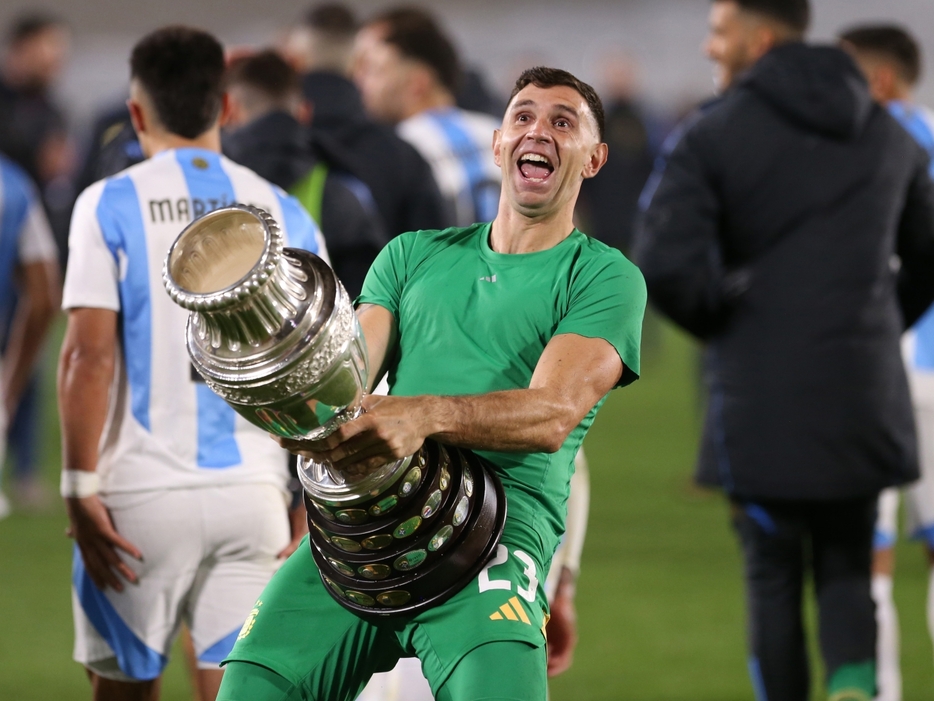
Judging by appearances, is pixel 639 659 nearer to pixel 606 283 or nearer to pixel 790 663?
pixel 790 663

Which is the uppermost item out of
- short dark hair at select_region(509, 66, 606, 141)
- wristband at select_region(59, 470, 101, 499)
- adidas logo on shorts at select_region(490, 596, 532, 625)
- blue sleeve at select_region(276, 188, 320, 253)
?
short dark hair at select_region(509, 66, 606, 141)

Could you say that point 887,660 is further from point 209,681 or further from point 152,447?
point 152,447

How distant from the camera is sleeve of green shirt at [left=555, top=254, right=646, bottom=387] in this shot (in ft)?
8.39

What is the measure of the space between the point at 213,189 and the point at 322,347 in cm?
142

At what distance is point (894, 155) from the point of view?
4.22 m

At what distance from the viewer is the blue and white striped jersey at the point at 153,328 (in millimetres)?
3320

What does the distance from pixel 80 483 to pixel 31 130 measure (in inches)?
298

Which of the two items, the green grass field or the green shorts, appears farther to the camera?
the green grass field

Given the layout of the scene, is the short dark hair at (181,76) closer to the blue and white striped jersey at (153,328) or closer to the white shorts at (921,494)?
the blue and white striped jersey at (153,328)

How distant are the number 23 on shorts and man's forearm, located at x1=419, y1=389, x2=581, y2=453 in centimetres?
22

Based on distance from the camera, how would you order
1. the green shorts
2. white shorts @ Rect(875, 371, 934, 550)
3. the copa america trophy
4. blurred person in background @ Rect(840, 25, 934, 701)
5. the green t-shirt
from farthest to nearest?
white shorts @ Rect(875, 371, 934, 550) → blurred person in background @ Rect(840, 25, 934, 701) → the green t-shirt → the green shorts → the copa america trophy

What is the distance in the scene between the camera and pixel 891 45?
211 inches

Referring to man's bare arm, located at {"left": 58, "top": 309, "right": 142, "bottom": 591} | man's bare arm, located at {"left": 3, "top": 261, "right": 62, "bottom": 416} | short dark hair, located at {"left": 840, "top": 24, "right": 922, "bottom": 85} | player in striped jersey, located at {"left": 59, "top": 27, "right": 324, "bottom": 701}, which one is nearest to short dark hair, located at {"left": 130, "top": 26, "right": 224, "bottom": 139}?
player in striped jersey, located at {"left": 59, "top": 27, "right": 324, "bottom": 701}

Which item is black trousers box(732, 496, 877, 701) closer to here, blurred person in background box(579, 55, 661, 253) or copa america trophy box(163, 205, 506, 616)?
copa america trophy box(163, 205, 506, 616)
